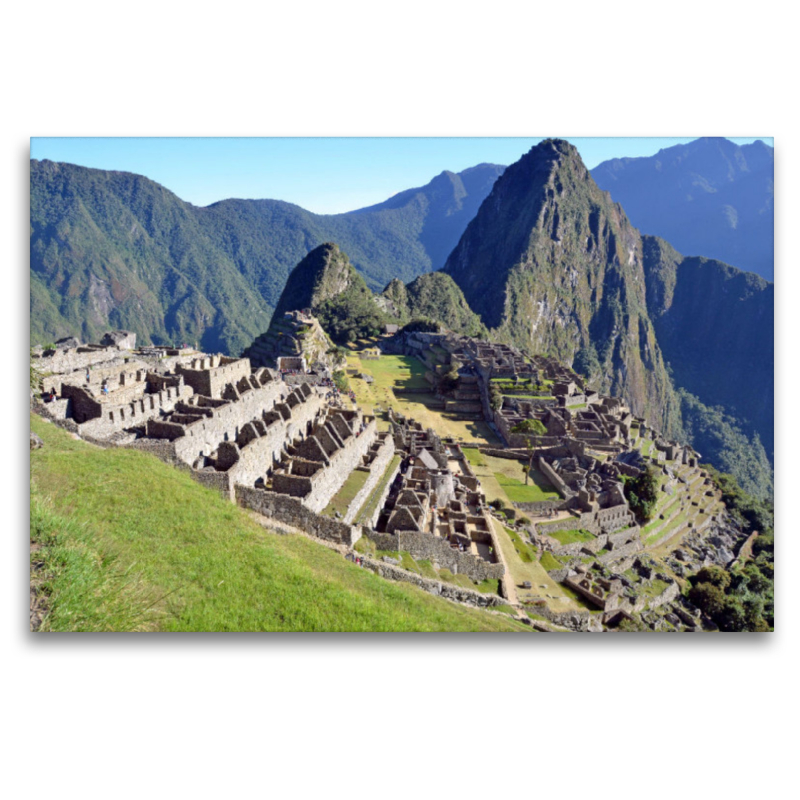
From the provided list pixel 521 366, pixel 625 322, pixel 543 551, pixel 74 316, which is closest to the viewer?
pixel 543 551

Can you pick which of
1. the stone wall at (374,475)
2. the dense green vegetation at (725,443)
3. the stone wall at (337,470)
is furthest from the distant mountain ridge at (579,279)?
the stone wall at (337,470)

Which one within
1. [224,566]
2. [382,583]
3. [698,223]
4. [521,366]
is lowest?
[382,583]

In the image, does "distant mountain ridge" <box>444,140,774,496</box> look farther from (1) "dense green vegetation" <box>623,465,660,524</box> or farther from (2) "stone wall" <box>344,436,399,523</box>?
(2) "stone wall" <box>344,436,399,523</box>

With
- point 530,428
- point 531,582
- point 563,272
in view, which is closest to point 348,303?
point 530,428

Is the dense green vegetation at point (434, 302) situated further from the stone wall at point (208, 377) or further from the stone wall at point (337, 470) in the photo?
the stone wall at point (337, 470)

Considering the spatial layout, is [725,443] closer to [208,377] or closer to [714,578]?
[714,578]

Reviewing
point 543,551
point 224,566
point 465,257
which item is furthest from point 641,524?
point 465,257
